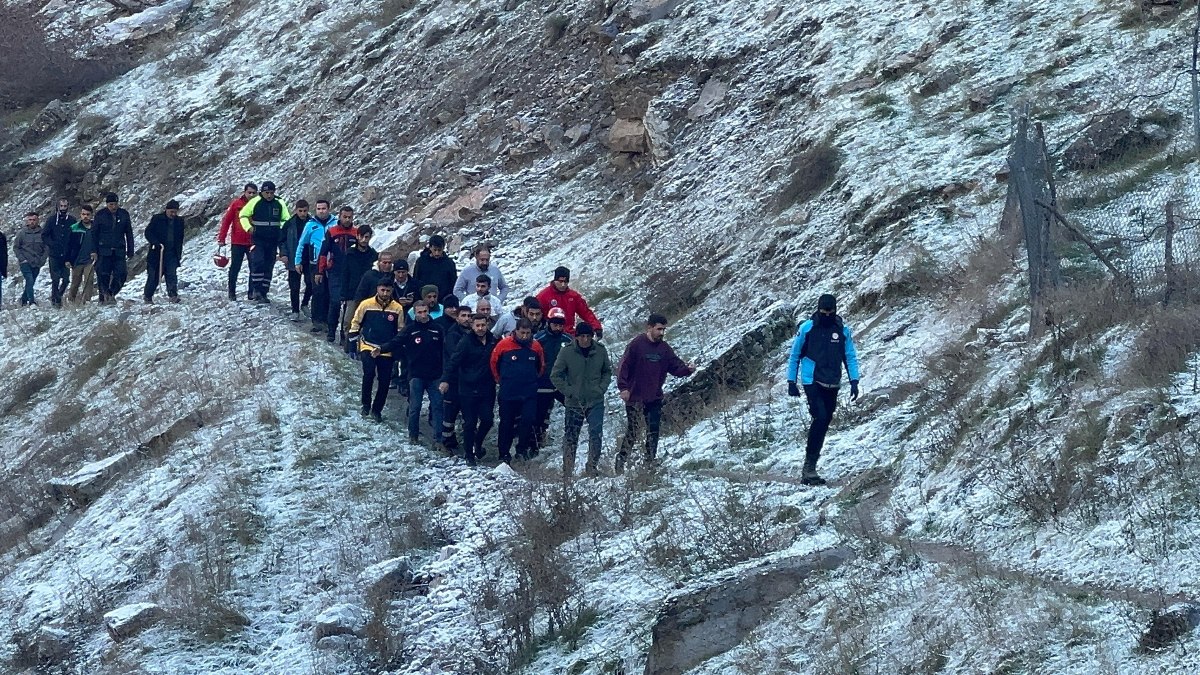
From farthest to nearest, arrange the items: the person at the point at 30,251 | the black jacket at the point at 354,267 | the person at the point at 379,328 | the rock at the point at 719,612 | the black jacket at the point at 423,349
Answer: the person at the point at 30,251
the black jacket at the point at 354,267
the person at the point at 379,328
the black jacket at the point at 423,349
the rock at the point at 719,612

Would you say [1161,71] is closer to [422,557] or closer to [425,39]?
[422,557]

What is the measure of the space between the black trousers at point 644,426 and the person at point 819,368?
1.38 meters

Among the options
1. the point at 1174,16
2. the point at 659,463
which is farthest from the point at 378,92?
the point at 659,463

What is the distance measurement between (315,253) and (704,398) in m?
5.21

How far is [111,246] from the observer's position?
18.9 m

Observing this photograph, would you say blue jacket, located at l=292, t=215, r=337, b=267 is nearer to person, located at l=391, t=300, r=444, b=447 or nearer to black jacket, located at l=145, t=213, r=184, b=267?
black jacket, located at l=145, t=213, r=184, b=267

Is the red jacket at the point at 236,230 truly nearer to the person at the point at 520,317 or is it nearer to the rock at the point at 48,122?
the person at the point at 520,317

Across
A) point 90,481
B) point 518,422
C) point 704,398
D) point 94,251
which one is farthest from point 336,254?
point 94,251

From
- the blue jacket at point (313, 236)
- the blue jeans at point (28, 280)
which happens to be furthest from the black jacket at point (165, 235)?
the blue jacket at point (313, 236)

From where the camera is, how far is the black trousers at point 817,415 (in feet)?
34.7

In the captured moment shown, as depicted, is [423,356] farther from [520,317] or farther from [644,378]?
[644,378]

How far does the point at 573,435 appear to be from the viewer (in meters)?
12.1

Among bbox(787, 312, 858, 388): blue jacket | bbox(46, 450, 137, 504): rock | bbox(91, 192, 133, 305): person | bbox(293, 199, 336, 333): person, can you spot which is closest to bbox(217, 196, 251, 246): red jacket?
bbox(91, 192, 133, 305): person

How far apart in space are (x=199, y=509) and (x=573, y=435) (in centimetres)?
314
